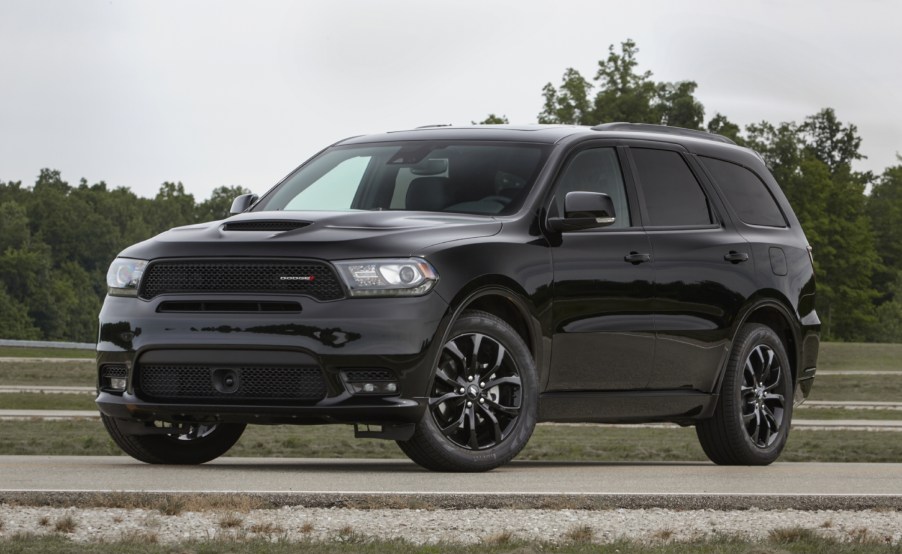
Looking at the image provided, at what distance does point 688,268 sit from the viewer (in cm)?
1016

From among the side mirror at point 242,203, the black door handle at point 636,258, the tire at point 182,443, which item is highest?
the side mirror at point 242,203

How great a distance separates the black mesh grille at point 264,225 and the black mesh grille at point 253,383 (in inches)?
31.0

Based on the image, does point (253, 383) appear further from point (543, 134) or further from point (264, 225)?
point (543, 134)

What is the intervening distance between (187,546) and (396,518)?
3.87ft

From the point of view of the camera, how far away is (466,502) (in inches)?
294

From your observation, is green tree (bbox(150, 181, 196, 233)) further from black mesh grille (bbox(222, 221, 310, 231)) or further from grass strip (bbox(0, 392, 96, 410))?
black mesh grille (bbox(222, 221, 310, 231))

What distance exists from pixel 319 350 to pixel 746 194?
4.27 m

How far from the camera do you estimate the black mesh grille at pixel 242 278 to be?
27.4 feet

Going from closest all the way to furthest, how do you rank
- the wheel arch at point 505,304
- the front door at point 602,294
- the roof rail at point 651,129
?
the wheel arch at point 505,304 → the front door at point 602,294 → the roof rail at point 651,129

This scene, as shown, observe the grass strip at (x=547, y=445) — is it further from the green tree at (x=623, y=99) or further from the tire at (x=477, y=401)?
the green tree at (x=623, y=99)

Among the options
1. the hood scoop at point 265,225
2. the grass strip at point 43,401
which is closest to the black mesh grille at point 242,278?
the hood scoop at point 265,225

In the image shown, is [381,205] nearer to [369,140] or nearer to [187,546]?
[369,140]

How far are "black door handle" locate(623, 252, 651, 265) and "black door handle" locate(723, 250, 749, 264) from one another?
3.03ft

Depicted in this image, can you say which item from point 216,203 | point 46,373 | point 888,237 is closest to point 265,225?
point 46,373
